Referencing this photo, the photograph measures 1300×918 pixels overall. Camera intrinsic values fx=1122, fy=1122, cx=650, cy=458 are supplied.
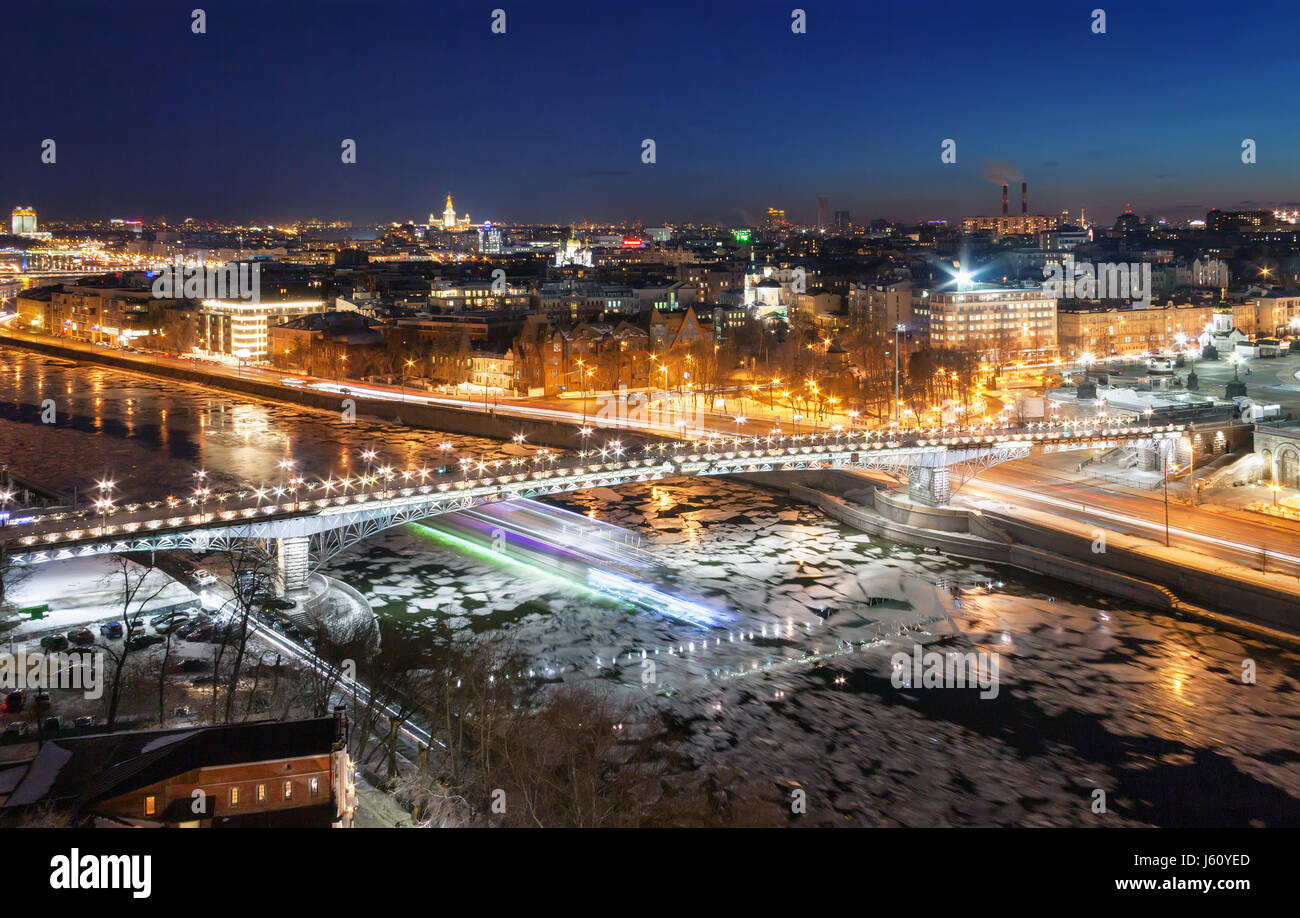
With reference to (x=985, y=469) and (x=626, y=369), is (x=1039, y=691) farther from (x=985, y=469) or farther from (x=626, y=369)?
(x=626, y=369)

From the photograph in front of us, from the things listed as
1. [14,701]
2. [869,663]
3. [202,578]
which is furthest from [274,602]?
[869,663]

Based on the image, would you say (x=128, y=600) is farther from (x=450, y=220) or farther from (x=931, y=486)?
(x=450, y=220)

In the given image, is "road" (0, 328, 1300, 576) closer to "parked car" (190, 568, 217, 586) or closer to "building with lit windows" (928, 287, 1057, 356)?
"parked car" (190, 568, 217, 586)

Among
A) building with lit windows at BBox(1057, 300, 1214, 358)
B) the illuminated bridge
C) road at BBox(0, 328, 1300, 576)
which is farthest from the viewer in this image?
building with lit windows at BBox(1057, 300, 1214, 358)

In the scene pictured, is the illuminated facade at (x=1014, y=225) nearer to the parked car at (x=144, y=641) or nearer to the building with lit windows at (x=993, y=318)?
the building with lit windows at (x=993, y=318)

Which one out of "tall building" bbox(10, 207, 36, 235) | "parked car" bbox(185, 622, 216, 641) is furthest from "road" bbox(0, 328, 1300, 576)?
"tall building" bbox(10, 207, 36, 235)

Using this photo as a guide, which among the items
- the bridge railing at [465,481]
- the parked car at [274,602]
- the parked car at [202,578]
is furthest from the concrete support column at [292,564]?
the parked car at [202,578]
